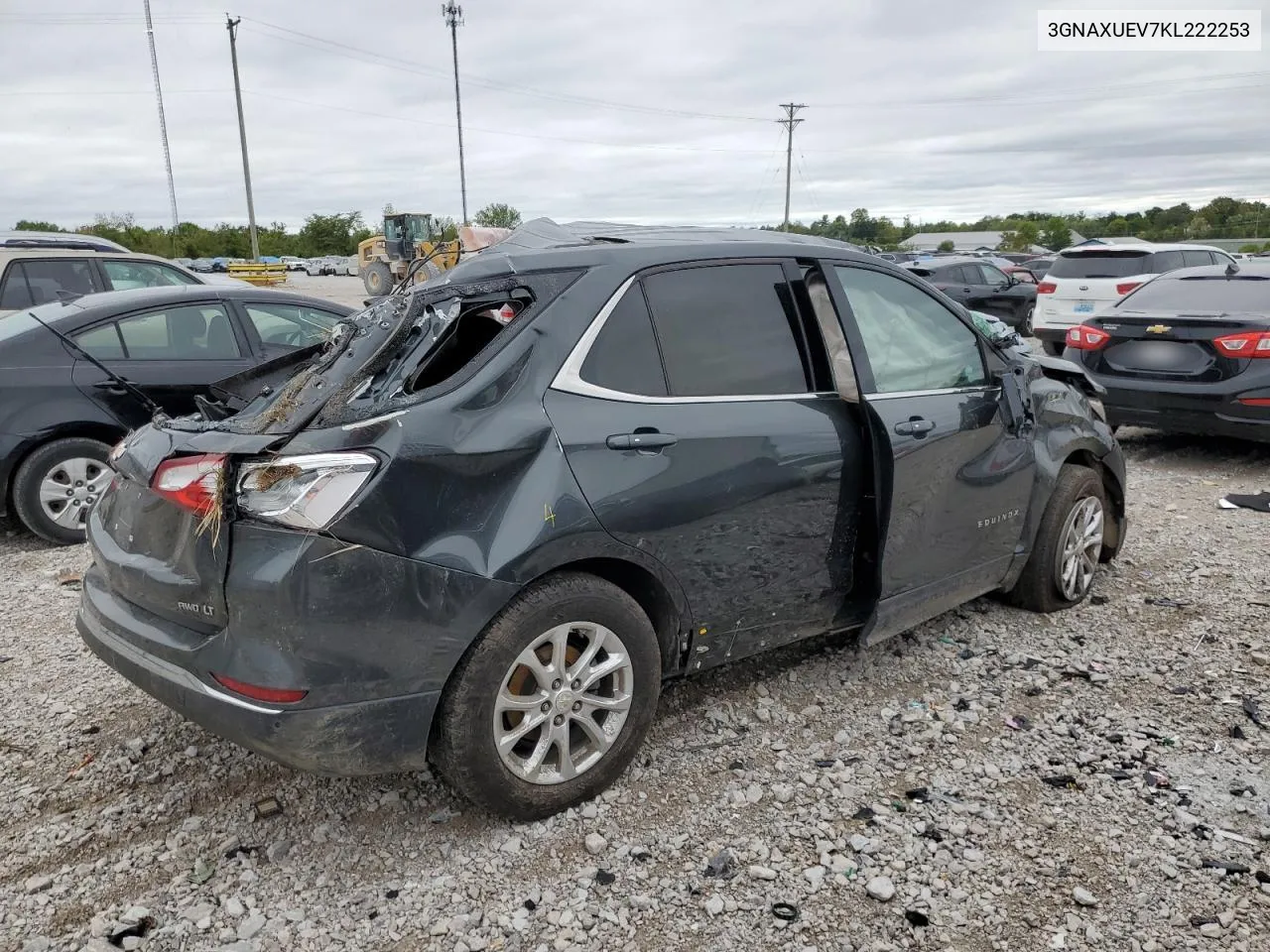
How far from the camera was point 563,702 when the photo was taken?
2961 millimetres

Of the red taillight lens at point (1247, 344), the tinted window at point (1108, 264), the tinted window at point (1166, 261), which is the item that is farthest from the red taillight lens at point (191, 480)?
the tinted window at point (1166, 261)

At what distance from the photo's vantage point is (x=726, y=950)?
101 inches

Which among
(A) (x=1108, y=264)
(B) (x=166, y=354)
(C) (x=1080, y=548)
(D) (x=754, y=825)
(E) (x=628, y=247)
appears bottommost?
Answer: (D) (x=754, y=825)

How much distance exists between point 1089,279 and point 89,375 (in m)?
13.0

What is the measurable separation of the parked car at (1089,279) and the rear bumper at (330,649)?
13164 mm

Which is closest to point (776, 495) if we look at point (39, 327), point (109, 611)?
point (109, 611)

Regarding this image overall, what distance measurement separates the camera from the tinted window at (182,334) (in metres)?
6.20

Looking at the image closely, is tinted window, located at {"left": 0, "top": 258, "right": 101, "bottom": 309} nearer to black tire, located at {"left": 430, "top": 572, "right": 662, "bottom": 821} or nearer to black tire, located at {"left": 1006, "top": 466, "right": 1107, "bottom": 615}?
black tire, located at {"left": 430, "top": 572, "right": 662, "bottom": 821}

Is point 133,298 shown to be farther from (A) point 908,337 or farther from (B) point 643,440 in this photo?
(A) point 908,337

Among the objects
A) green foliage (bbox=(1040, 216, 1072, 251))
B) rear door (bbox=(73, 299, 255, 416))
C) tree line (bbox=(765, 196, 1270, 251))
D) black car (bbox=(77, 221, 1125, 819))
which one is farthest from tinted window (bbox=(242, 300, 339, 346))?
green foliage (bbox=(1040, 216, 1072, 251))

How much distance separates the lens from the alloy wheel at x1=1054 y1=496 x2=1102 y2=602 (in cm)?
465

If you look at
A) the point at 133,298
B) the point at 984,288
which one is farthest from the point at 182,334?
the point at 984,288

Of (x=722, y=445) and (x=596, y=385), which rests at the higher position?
(x=596, y=385)

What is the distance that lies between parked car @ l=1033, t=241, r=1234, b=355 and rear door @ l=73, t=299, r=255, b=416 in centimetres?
1159
